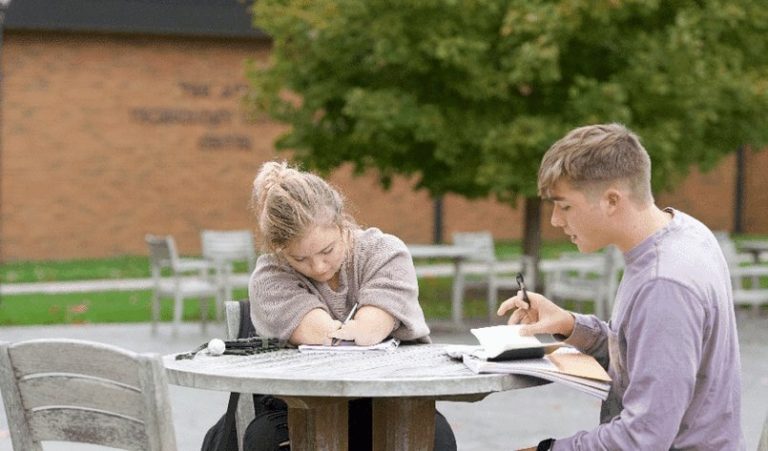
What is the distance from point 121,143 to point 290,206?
65.7 feet

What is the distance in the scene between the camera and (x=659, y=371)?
3.27 metres

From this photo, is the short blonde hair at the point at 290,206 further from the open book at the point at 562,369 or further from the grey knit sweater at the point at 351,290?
the open book at the point at 562,369

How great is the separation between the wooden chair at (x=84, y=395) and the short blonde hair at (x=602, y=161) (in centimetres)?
126

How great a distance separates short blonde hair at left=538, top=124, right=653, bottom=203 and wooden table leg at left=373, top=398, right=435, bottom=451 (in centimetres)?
98

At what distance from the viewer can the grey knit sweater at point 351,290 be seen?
435 centimetres

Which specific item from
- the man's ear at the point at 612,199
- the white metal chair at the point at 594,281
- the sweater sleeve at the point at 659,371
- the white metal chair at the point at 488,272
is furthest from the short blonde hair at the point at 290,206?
the white metal chair at the point at 488,272

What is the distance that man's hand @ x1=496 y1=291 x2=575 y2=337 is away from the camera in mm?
3980

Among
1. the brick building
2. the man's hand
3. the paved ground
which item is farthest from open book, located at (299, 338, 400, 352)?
the brick building

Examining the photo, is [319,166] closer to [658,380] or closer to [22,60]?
[22,60]

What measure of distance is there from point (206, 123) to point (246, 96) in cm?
831

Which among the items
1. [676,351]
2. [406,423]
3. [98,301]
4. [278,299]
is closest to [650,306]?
[676,351]

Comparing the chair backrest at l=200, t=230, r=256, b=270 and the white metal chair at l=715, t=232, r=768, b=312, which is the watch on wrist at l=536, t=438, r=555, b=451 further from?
the chair backrest at l=200, t=230, r=256, b=270

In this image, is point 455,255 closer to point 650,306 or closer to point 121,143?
point 650,306

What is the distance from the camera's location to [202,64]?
2384 centimetres
